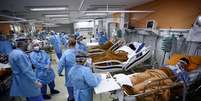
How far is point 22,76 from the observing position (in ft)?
10.2

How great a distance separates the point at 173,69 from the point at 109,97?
1638 millimetres

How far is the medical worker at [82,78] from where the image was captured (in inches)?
106

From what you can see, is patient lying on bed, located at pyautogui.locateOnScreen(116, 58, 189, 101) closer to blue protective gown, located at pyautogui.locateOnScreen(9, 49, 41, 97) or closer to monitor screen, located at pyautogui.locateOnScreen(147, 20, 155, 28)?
blue protective gown, located at pyautogui.locateOnScreen(9, 49, 41, 97)

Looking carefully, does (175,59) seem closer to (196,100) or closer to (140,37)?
(196,100)

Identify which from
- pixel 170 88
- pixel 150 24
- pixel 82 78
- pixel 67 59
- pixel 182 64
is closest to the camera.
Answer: pixel 82 78

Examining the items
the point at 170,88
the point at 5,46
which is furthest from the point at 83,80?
the point at 5,46

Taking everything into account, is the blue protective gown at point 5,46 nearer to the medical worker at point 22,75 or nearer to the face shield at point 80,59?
the medical worker at point 22,75

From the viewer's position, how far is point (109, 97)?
166 inches

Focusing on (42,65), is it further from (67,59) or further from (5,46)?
(5,46)

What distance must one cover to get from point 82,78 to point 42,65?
1661 millimetres

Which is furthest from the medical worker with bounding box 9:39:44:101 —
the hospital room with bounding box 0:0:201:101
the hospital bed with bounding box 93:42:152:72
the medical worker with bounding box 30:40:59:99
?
the hospital bed with bounding box 93:42:152:72

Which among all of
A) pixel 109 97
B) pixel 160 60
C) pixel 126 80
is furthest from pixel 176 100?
pixel 160 60

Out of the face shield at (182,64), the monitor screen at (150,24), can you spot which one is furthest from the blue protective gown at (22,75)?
the monitor screen at (150,24)

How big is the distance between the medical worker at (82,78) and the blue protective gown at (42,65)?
58.5 inches
